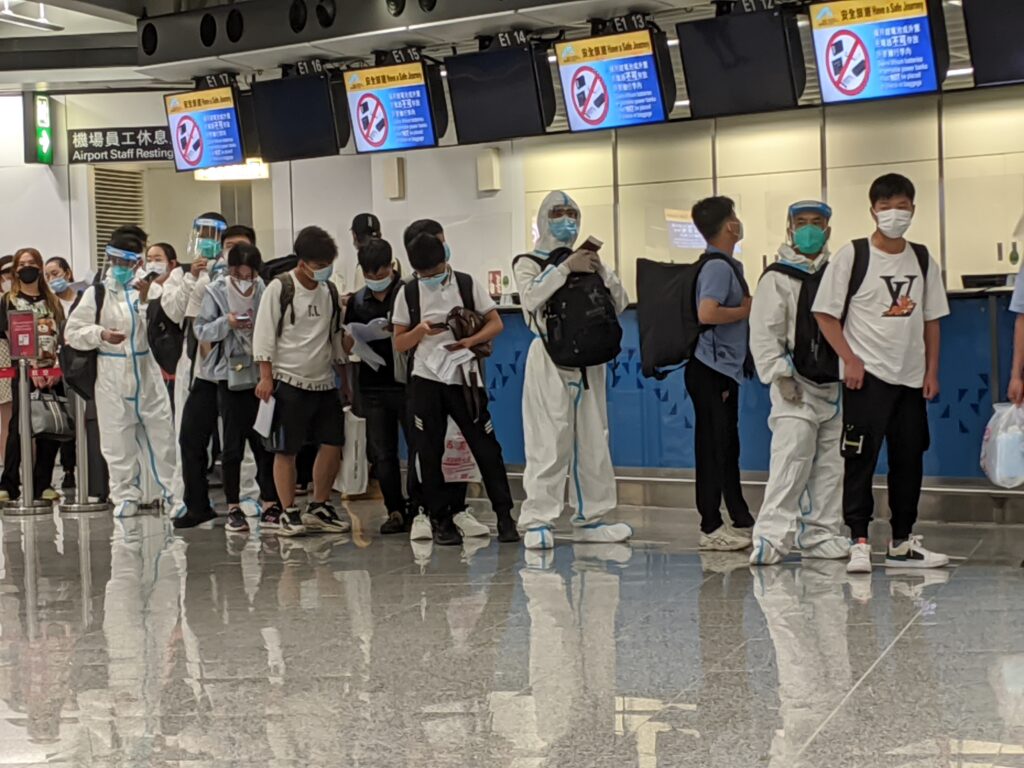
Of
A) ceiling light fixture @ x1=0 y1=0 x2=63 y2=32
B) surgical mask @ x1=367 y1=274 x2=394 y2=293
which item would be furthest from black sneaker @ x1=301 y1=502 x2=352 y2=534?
ceiling light fixture @ x1=0 y1=0 x2=63 y2=32

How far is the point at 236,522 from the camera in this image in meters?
7.55

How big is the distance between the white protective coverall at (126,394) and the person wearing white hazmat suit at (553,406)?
2.49 m

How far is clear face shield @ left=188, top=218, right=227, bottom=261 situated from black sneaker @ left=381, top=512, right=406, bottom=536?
1.87 meters

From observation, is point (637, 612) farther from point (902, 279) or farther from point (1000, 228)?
point (1000, 228)

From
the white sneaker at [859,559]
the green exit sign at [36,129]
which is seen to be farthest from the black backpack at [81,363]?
the green exit sign at [36,129]

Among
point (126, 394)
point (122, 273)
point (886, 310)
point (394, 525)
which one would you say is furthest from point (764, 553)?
point (122, 273)

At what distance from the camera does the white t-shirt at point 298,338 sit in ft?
22.9

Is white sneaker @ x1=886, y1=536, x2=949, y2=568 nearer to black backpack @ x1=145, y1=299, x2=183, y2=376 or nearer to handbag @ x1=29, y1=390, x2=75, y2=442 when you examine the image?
black backpack @ x1=145, y1=299, x2=183, y2=376

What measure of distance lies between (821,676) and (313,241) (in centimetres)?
383

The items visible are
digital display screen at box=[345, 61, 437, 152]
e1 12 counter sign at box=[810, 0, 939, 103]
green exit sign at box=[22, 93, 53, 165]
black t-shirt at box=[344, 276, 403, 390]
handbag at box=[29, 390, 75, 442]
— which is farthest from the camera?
green exit sign at box=[22, 93, 53, 165]

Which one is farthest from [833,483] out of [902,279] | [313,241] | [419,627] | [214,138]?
[214,138]

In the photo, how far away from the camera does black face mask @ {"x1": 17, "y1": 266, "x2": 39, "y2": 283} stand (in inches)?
353

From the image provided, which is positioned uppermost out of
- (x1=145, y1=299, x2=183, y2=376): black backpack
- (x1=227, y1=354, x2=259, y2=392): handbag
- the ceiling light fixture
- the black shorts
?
the ceiling light fixture

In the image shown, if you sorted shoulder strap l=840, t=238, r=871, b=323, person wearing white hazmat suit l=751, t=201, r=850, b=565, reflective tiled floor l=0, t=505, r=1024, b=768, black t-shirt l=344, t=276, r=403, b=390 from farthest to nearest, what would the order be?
black t-shirt l=344, t=276, r=403, b=390 < person wearing white hazmat suit l=751, t=201, r=850, b=565 < shoulder strap l=840, t=238, r=871, b=323 < reflective tiled floor l=0, t=505, r=1024, b=768
